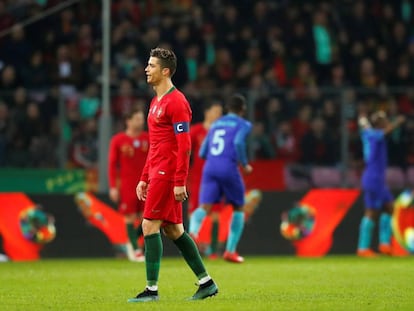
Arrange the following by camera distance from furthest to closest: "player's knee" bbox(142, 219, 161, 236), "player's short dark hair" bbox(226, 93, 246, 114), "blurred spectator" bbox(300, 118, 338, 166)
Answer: "blurred spectator" bbox(300, 118, 338, 166) < "player's short dark hair" bbox(226, 93, 246, 114) < "player's knee" bbox(142, 219, 161, 236)

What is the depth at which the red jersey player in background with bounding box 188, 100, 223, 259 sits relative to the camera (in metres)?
18.4

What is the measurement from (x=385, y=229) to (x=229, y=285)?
289 inches

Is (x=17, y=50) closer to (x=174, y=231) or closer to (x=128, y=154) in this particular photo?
(x=128, y=154)

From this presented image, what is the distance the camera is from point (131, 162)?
59.9 feet

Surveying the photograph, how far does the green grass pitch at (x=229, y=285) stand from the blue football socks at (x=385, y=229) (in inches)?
64.4

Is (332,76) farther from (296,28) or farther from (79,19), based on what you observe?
(79,19)

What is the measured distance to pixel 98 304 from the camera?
10.5 meters

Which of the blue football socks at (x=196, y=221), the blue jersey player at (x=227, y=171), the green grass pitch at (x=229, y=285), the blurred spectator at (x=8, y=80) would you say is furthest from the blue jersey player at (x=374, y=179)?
the blurred spectator at (x=8, y=80)

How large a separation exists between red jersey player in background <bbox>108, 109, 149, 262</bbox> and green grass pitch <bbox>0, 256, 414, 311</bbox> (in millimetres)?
541

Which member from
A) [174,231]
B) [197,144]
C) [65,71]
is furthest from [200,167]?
[174,231]

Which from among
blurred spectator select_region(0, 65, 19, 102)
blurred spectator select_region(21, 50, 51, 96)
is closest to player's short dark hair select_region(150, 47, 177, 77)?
blurred spectator select_region(0, 65, 19, 102)

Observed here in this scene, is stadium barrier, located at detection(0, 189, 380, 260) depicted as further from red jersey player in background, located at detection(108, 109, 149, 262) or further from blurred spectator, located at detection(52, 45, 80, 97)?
blurred spectator, located at detection(52, 45, 80, 97)

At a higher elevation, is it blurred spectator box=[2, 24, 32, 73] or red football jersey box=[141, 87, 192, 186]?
blurred spectator box=[2, 24, 32, 73]

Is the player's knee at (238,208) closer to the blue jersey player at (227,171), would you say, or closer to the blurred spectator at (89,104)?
the blue jersey player at (227,171)
